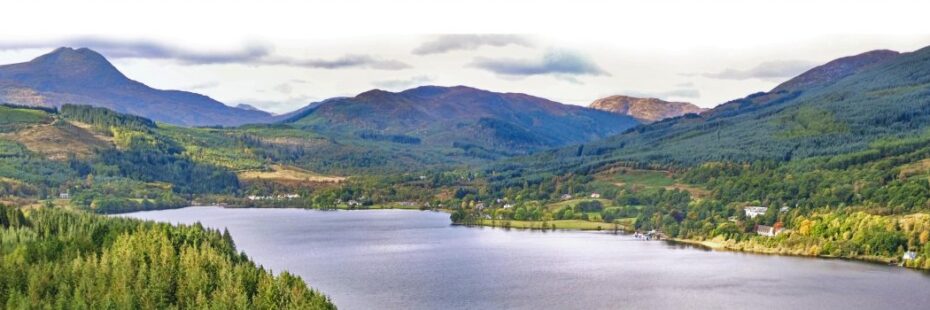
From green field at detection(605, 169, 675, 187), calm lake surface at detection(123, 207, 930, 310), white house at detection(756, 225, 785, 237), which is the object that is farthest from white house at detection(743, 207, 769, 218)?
green field at detection(605, 169, 675, 187)

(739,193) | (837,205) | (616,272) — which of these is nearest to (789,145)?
(739,193)

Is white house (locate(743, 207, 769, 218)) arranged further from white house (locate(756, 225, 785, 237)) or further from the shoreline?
the shoreline

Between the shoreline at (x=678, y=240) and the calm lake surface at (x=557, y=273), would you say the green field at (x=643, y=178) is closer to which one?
the shoreline at (x=678, y=240)

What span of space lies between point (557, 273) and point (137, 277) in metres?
44.4

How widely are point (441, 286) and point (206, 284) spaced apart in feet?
95.5

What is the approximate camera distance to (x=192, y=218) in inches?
6245

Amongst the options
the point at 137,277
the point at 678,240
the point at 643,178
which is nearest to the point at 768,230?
the point at 678,240

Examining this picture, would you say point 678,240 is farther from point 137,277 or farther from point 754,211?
point 137,277

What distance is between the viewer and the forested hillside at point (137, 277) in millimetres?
58094

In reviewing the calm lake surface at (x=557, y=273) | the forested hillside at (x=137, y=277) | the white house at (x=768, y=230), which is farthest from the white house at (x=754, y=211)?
the forested hillside at (x=137, y=277)

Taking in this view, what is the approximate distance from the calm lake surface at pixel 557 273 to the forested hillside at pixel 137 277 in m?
12.9

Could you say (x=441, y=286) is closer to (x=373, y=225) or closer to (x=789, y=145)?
(x=373, y=225)

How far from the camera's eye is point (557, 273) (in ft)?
318

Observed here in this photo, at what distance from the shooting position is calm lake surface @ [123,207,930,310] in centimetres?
7988
